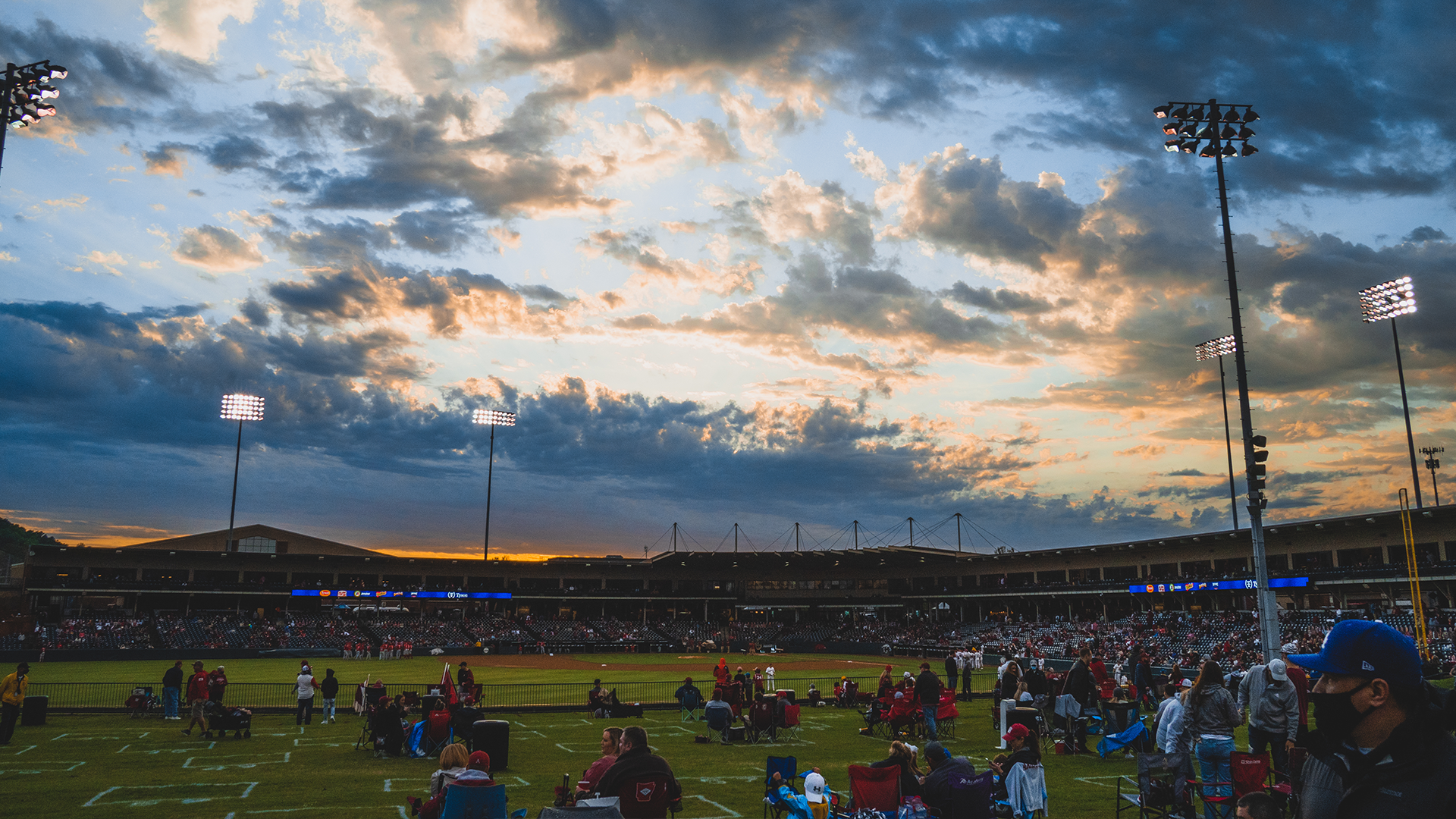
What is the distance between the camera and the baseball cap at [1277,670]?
434 inches

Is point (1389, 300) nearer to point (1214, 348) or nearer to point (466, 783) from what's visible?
point (1214, 348)

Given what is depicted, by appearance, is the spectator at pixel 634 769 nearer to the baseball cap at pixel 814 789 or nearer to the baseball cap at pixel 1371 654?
the baseball cap at pixel 814 789

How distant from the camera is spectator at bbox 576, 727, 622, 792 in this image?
31.3 ft

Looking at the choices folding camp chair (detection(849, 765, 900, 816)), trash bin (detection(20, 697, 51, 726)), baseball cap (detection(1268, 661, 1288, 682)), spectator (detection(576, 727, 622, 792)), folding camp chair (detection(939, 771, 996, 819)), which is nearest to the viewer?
spectator (detection(576, 727, 622, 792))

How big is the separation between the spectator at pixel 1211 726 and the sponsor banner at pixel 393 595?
3278 inches

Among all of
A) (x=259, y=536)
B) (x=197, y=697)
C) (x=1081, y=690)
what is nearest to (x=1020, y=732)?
(x=1081, y=690)

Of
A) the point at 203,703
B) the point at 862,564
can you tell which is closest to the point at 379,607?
the point at 862,564

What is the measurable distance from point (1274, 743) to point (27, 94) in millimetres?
32615

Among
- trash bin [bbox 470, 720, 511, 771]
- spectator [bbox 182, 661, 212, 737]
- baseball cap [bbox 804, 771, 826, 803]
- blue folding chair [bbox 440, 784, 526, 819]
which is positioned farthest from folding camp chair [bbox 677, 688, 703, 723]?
blue folding chair [bbox 440, 784, 526, 819]

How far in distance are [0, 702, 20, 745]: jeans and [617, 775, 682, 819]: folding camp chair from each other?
65.2ft

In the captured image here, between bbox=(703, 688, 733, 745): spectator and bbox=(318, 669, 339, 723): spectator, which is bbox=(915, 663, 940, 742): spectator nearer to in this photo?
bbox=(703, 688, 733, 745): spectator

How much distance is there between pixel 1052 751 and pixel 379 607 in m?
81.7

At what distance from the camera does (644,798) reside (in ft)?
29.1

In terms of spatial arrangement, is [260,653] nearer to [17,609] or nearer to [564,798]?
[17,609]
